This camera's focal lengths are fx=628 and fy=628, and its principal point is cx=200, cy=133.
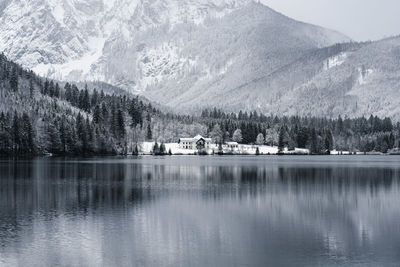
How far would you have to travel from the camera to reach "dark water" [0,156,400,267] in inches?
1724

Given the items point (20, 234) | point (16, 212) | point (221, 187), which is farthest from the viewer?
point (221, 187)

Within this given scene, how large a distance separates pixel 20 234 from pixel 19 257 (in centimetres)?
840

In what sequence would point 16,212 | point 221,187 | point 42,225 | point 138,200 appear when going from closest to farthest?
point 42,225, point 16,212, point 138,200, point 221,187

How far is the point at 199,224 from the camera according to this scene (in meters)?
→ 56.7

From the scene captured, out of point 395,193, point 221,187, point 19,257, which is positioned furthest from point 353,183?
point 19,257

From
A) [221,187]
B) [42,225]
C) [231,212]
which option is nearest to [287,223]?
[231,212]

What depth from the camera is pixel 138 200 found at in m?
73.6

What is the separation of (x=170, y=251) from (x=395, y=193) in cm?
4600

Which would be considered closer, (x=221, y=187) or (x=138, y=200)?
(x=138, y=200)

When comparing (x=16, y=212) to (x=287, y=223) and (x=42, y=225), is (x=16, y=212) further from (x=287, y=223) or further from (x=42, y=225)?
(x=287, y=223)

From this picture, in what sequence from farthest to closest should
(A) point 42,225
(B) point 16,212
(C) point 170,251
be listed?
(B) point 16,212, (A) point 42,225, (C) point 170,251

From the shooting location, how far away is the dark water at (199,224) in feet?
144

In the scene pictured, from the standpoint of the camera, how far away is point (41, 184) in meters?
92.9

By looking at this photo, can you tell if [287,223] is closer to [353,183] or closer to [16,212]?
[16,212]
